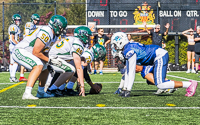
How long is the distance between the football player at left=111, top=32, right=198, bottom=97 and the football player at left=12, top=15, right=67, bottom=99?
1061 millimetres

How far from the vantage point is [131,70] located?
5594 mm

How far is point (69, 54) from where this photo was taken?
5984 mm

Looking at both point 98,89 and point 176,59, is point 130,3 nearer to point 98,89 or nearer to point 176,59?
point 176,59

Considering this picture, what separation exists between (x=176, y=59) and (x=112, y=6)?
423 centimetres

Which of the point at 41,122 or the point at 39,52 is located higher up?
the point at 39,52

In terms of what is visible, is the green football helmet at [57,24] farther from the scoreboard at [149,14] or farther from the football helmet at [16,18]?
the scoreboard at [149,14]

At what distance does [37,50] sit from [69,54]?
2.59 feet

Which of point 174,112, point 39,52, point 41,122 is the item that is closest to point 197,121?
point 174,112

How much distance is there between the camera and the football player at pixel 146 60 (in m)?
5.58

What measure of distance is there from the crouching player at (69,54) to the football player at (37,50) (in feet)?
0.72

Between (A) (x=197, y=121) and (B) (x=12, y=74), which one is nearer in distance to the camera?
(A) (x=197, y=121)

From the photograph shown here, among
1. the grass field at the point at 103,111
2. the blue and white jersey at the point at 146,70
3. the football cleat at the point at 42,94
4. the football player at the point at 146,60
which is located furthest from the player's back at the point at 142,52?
the football cleat at the point at 42,94

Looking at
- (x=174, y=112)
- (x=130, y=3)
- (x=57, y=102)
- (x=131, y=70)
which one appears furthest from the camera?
(x=130, y=3)

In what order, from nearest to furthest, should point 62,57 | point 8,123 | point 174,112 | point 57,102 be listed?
point 8,123 < point 174,112 < point 57,102 < point 62,57
